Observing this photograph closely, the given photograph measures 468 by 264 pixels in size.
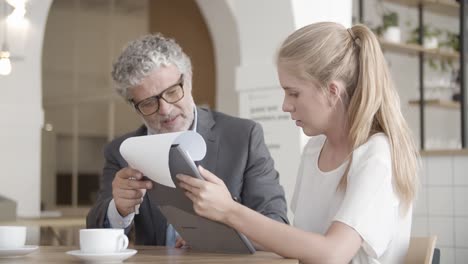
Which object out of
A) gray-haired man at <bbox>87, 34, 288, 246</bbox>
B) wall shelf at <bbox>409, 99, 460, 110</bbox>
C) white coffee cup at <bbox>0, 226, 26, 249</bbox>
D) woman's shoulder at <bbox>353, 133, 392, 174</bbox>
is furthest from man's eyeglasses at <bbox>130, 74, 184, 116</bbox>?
wall shelf at <bbox>409, 99, 460, 110</bbox>

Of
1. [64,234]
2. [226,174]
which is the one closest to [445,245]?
[64,234]

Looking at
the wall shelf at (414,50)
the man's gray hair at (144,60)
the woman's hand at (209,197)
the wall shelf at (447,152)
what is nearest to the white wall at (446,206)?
the wall shelf at (447,152)

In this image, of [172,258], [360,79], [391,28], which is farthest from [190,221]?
[391,28]

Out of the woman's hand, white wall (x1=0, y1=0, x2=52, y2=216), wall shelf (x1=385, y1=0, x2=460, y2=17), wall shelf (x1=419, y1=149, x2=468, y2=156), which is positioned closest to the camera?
Answer: the woman's hand

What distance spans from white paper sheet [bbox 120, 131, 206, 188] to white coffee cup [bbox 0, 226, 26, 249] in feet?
1.01

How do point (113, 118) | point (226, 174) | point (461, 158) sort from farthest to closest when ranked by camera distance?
1. point (113, 118)
2. point (461, 158)
3. point (226, 174)

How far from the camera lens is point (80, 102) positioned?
8.48m

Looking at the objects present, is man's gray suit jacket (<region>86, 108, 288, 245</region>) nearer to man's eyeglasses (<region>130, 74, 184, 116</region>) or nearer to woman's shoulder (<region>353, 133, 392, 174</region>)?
man's eyeglasses (<region>130, 74, 184, 116</region>)

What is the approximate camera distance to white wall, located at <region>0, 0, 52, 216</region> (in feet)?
16.0

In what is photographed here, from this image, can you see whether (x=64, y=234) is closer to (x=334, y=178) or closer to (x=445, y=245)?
(x=445, y=245)

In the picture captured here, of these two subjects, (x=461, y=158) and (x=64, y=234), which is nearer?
(x=461, y=158)

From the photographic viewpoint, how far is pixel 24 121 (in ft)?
16.2

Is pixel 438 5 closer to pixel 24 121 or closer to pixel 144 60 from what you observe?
pixel 24 121

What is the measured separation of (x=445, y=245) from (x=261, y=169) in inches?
97.2
